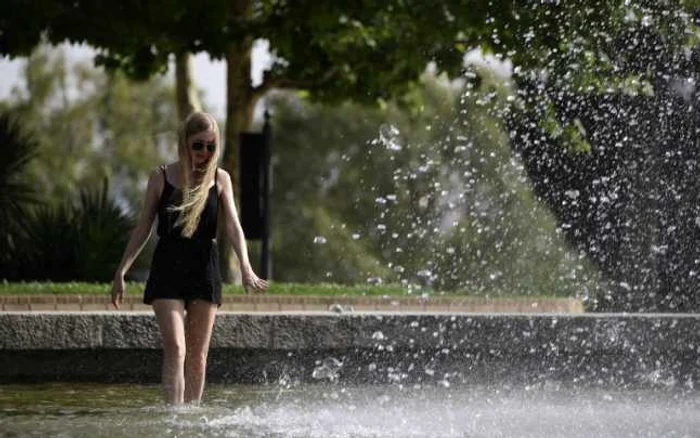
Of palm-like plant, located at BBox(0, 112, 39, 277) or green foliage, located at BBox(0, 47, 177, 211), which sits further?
green foliage, located at BBox(0, 47, 177, 211)

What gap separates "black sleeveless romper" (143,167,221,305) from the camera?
283 inches

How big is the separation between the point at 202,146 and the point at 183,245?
504mm

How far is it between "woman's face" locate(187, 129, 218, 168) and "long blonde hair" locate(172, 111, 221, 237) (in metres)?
0.01

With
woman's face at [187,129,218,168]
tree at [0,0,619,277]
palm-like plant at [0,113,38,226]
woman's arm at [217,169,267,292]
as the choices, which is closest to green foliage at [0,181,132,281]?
palm-like plant at [0,113,38,226]

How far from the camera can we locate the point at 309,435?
6652 millimetres

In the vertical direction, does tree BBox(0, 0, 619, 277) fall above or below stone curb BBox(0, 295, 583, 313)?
above

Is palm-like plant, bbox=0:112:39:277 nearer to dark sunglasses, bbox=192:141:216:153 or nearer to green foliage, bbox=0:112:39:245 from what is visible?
green foliage, bbox=0:112:39:245

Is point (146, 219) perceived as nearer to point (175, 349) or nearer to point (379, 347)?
point (175, 349)

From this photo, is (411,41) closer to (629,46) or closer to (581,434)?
(629,46)

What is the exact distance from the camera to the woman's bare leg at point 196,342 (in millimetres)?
7316

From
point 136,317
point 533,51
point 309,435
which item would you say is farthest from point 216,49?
point 309,435

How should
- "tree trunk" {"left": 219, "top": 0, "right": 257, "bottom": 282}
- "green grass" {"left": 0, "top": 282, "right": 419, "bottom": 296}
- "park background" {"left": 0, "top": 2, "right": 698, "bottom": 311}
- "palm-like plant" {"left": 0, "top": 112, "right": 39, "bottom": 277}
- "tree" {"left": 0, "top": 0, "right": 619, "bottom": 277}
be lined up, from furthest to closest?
"palm-like plant" {"left": 0, "top": 112, "right": 39, "bottom": 277} → "tree trunk" {"left": 219, "top": 0, "right": 257, "bottom": 282} → "park background" {"left": 0, "top": 2, "right": 698, "bottom": 311} → "green grass" {"left": 0, "top": 282, "right": 419, "bottom": 296} → "tree" {"left": 0, "top": 0, "right": 619, "bottom": 277}

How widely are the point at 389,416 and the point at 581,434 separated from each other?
1149mm

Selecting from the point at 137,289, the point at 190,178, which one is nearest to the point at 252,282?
the point at 190,178
